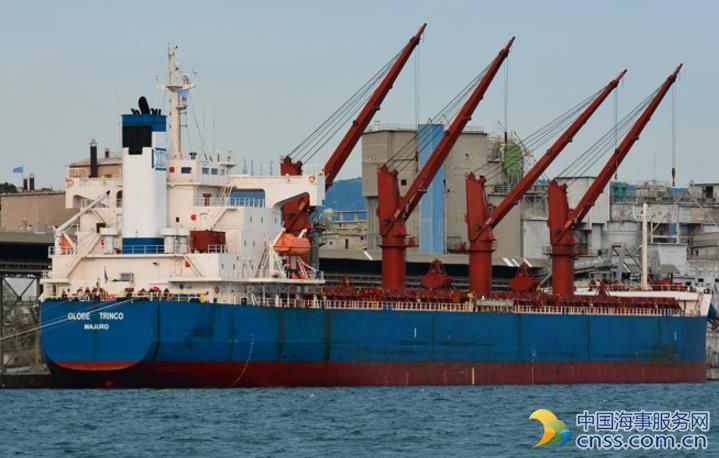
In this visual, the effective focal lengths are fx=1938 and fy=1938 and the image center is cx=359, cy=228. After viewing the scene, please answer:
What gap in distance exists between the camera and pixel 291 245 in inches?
2356

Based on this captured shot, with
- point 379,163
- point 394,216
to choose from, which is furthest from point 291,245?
point 379,163

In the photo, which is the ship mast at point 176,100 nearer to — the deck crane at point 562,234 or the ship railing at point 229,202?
the ship railing at point 229,202

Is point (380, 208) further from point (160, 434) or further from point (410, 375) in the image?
point (160, 434)

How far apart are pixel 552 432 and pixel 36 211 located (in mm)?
31636

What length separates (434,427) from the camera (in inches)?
1845

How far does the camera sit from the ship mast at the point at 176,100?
5931cm

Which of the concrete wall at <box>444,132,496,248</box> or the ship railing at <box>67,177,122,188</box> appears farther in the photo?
the concrete wall at <box>444,132,496,248</box>

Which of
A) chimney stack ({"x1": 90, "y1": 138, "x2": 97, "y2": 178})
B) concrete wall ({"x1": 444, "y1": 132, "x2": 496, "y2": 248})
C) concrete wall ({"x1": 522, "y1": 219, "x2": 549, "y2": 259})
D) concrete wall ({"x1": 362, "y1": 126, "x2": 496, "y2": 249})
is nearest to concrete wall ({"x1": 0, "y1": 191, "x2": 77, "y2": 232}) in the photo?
chimney stack ({"x1": 90, "y1": 138, "x2": 97, "y2": 178})

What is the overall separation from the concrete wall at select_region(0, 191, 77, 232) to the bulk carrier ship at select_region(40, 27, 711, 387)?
8366mm

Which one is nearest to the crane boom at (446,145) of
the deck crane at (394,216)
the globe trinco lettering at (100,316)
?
the deck crane at (394,216)

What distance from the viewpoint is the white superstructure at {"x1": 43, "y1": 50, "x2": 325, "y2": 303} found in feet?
190

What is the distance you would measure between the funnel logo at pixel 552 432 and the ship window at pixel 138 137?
51.0 feet

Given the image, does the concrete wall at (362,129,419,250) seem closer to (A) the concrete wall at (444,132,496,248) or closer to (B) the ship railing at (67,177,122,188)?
(A) the concrete wall at (444,132,496,248)

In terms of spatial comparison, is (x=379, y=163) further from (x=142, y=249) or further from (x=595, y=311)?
(x=142, y=249)
